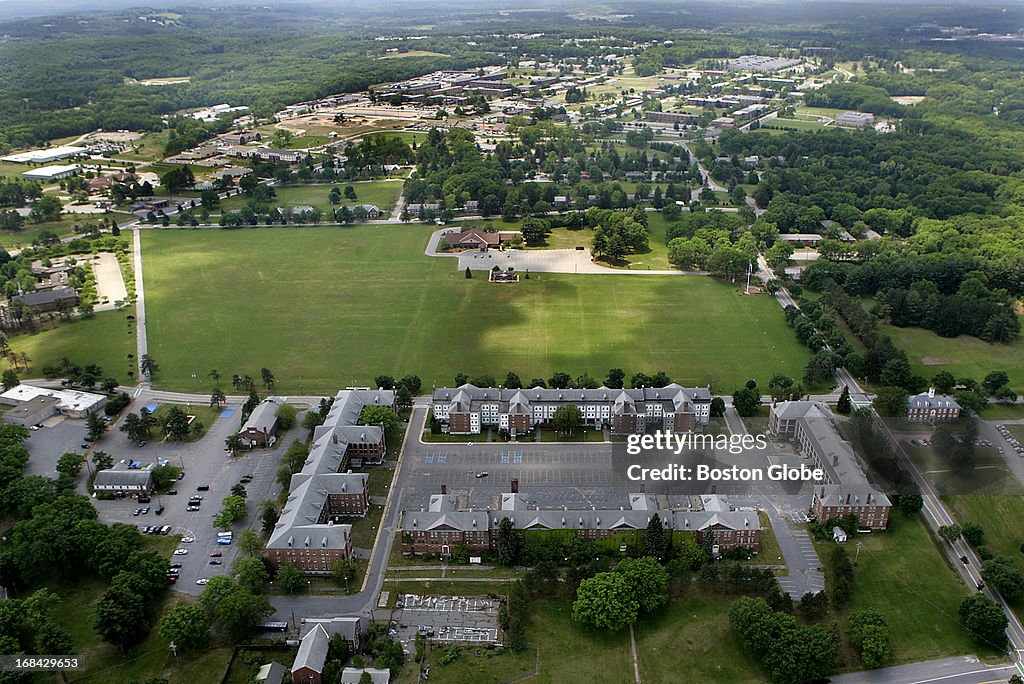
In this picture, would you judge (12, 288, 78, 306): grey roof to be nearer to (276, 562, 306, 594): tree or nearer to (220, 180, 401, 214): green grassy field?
(220, 180, 401, 214): green grassy field

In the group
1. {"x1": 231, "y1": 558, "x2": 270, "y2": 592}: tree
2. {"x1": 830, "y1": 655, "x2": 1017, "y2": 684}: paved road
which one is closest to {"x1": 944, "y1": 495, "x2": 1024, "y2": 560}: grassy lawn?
{"x1": 830, "y1": 655, "x2": 1017, "y2": 684}: paved road

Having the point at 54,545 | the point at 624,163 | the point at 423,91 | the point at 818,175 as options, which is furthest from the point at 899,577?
the point at 423,91

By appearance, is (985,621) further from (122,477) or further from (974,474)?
(122,477)

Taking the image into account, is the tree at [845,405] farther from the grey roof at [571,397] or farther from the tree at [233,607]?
the tree at [233,607]

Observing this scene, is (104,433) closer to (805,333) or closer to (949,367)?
(805,333)

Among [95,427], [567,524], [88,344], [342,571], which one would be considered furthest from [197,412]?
[567,524]
